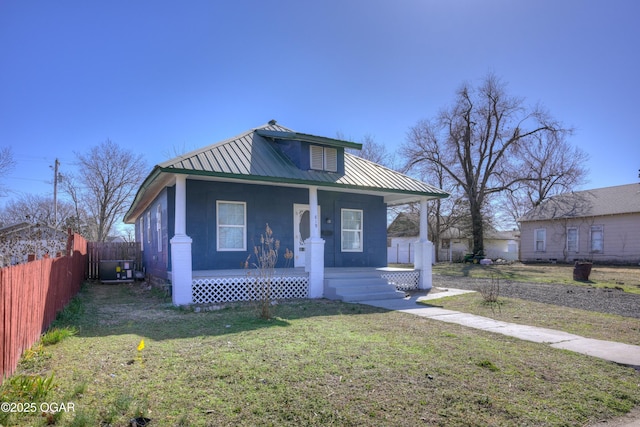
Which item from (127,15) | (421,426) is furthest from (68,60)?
(421,426)

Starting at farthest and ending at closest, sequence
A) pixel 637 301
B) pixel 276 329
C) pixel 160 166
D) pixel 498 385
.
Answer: pixel 637 301 → pixel 160 166 → pixel 276 329 → pixel 498 385

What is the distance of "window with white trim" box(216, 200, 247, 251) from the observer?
11516mm

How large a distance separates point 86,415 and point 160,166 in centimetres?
663

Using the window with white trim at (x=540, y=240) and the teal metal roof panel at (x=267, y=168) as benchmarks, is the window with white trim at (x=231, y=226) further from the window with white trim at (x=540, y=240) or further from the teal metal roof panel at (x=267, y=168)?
the window with white trim at (x=540, y=240)

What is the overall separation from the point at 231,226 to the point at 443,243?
109 ft

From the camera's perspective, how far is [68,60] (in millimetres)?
13172

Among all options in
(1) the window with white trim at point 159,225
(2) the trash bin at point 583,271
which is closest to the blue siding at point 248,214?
(1) the window with white trim at point 159,225

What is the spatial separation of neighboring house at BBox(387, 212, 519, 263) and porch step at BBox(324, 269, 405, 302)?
24.2 meters

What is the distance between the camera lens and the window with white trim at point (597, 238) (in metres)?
25.5

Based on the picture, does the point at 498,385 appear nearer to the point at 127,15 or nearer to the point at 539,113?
the point at 127,15

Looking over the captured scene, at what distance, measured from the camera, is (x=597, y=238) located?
25.8m

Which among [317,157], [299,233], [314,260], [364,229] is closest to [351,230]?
[364,229]

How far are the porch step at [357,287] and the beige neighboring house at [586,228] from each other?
20.7m

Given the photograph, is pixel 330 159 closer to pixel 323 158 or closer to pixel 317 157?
pixel 323 158
